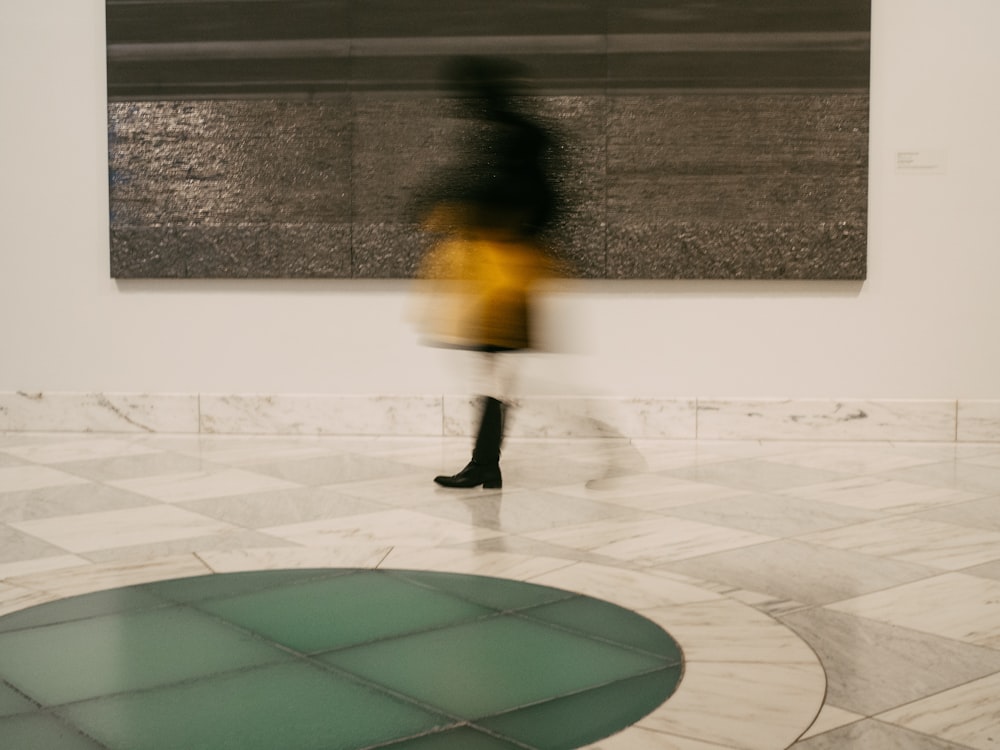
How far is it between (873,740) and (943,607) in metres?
1.17

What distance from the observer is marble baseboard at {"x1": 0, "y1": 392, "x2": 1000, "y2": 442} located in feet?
23.6

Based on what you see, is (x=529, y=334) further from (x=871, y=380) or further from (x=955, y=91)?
(x=955, y=91)

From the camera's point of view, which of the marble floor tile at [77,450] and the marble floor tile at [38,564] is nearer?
the marble floor tile at [38,564]

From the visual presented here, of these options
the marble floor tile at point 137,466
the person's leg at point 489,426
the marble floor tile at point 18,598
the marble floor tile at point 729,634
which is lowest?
the marble floor tile at point 137,466

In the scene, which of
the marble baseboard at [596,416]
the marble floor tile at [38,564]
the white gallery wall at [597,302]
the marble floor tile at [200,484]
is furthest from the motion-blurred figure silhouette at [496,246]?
the marble floor tile at [38,564]

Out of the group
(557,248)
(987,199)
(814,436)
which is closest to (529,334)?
(557,248)

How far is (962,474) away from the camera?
6074 millimetres

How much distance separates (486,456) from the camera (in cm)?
560

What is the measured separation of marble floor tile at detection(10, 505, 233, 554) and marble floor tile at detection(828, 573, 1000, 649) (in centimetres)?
243

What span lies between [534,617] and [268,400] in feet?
14.2

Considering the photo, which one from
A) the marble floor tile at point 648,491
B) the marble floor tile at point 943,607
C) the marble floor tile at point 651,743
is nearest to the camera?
the marble floor tile at point 651,743

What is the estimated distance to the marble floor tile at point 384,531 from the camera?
4.50m

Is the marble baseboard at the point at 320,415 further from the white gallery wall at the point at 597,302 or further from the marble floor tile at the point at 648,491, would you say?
the marble floor tile at the point at 648,491

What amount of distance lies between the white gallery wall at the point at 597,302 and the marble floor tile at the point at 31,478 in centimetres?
145
